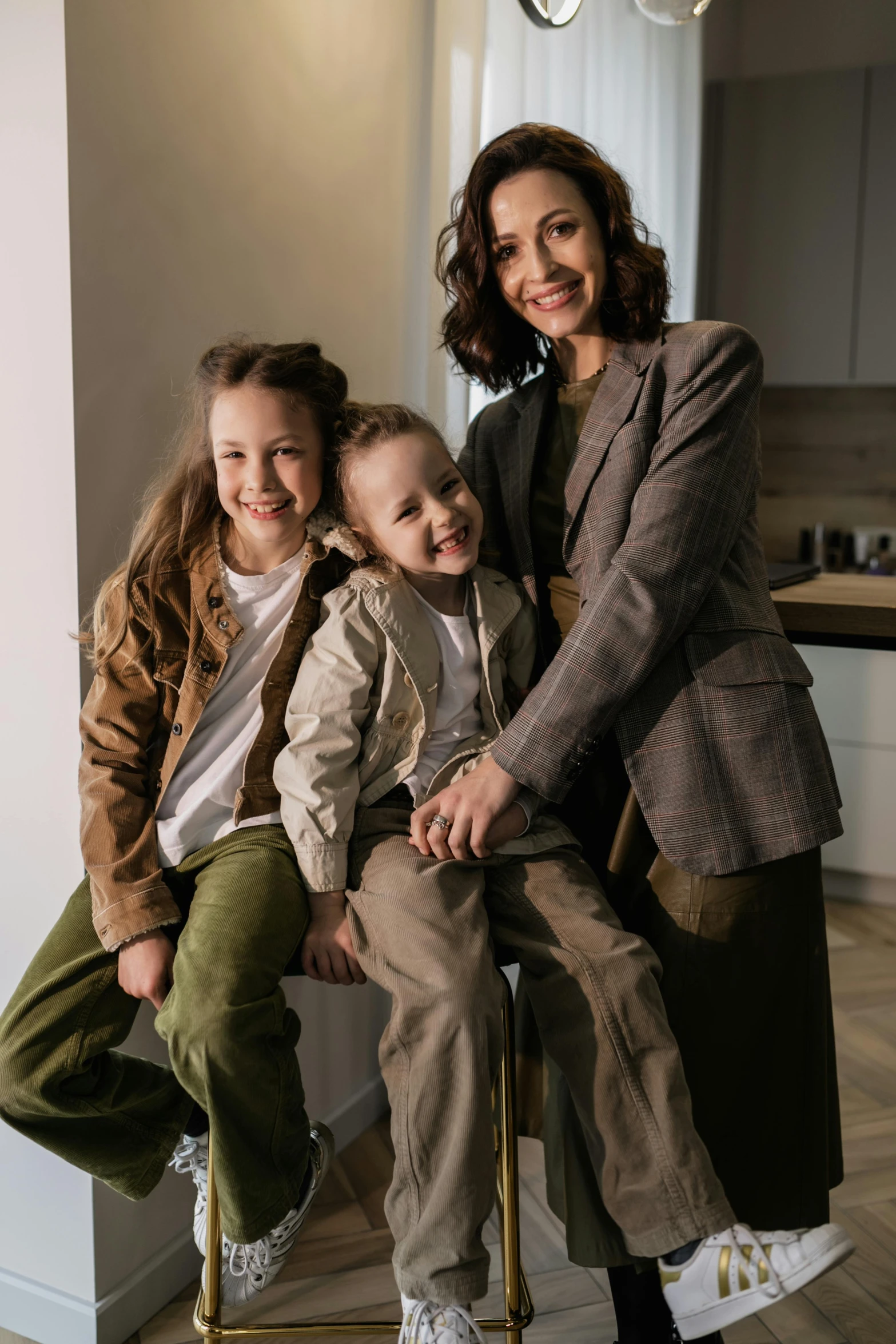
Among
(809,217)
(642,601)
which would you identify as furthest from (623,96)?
(642,601)

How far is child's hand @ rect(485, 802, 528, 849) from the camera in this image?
1296 mm

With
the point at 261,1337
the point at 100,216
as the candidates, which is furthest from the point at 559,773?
the point at 261,1337

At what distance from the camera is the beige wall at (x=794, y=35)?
398 centimetres

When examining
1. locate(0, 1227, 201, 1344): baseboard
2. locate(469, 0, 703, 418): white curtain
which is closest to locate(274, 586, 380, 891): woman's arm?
locate(0, 1227, 201, 1344): baseboard

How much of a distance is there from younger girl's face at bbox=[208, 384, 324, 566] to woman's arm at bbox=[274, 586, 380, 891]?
0.14m

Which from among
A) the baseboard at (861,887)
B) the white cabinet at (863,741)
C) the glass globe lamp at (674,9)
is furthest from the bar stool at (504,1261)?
the baseboard at (861,887)

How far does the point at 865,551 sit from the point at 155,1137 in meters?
3.58

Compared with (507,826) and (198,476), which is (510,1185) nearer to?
(507,826)

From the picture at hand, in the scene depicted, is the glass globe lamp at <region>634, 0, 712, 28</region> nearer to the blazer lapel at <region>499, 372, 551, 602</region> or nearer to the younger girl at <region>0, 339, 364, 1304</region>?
the blazer lapel at <region>499, 372, 551, 602</region>

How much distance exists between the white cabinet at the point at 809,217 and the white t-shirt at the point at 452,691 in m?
3.07

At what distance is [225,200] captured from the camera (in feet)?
5.52

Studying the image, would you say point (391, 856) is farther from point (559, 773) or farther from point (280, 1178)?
point (280, 1178)

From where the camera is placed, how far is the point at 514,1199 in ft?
4.36

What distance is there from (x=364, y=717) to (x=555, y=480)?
0.46 metres
